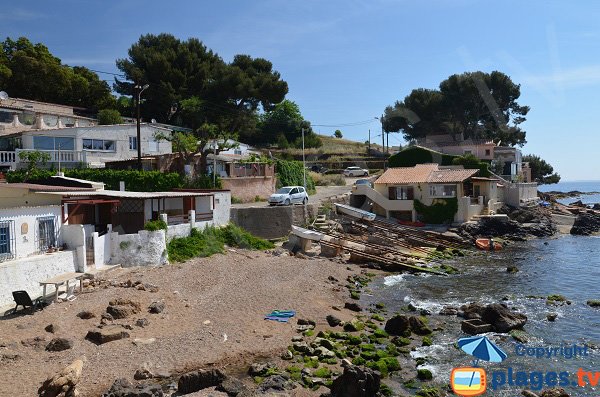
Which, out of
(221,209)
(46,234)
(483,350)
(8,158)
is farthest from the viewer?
(8,158)

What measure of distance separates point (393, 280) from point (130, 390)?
2067 cm

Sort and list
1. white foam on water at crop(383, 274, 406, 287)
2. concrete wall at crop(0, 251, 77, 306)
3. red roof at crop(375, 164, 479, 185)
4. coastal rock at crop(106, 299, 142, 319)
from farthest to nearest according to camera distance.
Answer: red roof at crop(375, 164, 479, 185)
white foam on water at crop(383, 274, 406, 287)
coastal rock at crop(106, 299, 142, 319)
concrete wall at crop(0, 251, 77, 306)

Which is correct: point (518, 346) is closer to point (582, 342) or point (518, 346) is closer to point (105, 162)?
point (582, 342)

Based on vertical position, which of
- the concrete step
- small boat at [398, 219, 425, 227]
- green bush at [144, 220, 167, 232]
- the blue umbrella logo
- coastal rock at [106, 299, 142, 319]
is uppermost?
green bush at [144, 220, 167, 232]

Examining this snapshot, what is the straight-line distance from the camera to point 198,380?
14469 millimetres

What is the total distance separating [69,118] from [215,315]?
37.5 m

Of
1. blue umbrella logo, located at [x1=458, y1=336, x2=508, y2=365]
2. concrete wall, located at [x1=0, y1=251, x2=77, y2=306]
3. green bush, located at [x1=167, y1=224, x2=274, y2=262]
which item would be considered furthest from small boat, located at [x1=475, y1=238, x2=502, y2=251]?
concrete wall, located at [x1=0, y1=251, x2=77, y2=306]

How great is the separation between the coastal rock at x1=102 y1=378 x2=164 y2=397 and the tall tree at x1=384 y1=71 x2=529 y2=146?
253 ft

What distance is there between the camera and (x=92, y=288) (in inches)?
853

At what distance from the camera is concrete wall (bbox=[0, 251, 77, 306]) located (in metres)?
18.8

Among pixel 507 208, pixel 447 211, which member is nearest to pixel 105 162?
pixel 447 211

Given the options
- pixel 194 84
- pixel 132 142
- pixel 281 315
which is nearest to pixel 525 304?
pixel 281 315

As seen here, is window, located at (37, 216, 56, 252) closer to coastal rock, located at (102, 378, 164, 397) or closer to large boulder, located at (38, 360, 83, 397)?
large boulder, located at (38, 360, 83, 397)

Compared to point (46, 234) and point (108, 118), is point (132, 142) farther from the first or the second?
point (46, 234)
